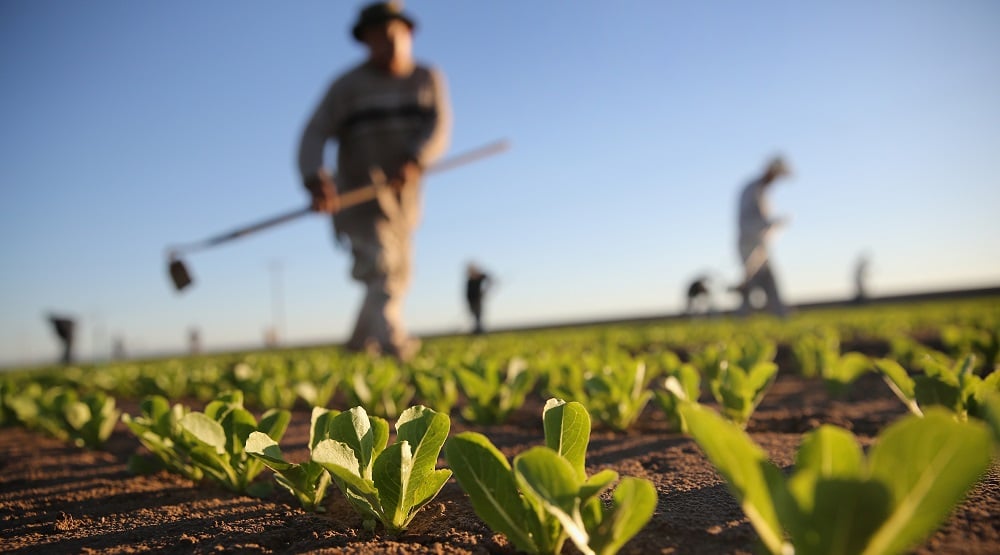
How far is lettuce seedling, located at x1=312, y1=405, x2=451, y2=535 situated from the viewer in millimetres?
978

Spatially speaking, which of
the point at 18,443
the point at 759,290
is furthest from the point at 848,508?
the point at 759,290

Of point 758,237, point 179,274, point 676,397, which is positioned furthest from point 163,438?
point 758,237

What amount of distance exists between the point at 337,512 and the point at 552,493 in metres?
0.67

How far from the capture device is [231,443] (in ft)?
4.50

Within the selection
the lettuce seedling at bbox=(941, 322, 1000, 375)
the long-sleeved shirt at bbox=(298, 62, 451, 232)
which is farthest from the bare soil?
the long-sleeved shirt at bbox=(298, 62, 451, 232)

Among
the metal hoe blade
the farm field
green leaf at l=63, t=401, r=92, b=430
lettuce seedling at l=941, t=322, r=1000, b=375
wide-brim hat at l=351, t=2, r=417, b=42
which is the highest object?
wide-brim hat at l=351, t=2, r=417, b=42

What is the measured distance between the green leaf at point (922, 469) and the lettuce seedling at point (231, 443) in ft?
3.93

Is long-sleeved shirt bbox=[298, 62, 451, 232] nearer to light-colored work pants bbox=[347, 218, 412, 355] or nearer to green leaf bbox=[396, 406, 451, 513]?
light-colored work pants bbox=[347, 218, 412, 355]

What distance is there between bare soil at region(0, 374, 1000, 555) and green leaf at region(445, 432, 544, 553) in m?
0.11

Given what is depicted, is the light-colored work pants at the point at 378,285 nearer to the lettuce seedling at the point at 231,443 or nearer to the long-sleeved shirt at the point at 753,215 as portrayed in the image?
the lettuce seedling at the point at 231,443

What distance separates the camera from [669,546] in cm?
95

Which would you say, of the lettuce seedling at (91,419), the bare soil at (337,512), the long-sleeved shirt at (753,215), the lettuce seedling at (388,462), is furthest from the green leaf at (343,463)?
the long-sleeved shirt at (753,215)

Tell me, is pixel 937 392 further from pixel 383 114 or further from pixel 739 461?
pixel 383 114

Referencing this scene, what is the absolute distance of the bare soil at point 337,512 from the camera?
975mm
